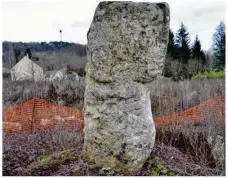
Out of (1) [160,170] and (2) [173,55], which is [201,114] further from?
(2) [173,55]

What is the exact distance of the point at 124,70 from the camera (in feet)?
12.4

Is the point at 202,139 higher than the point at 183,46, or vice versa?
the point at 183,46

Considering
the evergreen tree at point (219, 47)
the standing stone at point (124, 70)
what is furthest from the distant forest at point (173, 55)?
the standing stone at point (124, 70)

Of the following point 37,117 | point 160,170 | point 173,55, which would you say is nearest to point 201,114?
point 160,170

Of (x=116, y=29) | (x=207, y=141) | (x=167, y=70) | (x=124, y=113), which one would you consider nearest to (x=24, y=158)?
(x=124, y=113)

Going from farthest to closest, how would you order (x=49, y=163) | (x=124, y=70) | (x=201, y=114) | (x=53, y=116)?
1. (x=53, y=116)
2. (x=201, y=114)
3. (x=49, y=163)
4. (x=124, y=70)

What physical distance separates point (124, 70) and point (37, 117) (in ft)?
10.5

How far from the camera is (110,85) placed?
3793 mm

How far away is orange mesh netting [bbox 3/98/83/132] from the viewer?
244 inches

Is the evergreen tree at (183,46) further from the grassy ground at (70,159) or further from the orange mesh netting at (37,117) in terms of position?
the grassy ground at (70,159)

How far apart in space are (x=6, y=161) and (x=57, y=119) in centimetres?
185

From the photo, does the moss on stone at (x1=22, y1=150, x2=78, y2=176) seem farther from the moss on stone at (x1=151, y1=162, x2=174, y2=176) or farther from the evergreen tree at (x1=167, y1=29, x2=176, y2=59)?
the evergreen tree at (x1=167, y1=29, x2=176, y2=59)

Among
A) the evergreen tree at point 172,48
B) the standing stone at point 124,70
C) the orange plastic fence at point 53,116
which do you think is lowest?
the orange plastic fence at point 53,116

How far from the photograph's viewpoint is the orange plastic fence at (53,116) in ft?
19.3
